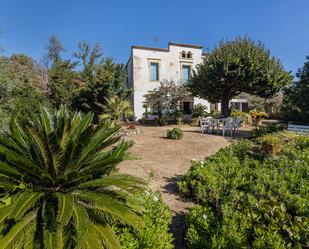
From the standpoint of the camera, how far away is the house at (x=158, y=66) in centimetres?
2148

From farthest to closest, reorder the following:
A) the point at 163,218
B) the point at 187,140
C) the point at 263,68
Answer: the point at 263,68 < the point at 187,140 < the point at 163,218

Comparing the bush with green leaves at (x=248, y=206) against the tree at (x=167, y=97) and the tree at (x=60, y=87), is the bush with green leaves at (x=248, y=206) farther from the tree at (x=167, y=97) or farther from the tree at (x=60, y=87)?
the tree at (x=60, y=87)

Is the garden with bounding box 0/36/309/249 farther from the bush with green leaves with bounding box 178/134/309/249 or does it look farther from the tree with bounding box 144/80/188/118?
the tree with bounding box 144/80/188/118

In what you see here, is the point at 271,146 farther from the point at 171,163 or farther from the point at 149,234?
the point at 149,234

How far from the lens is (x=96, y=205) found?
2.66 m

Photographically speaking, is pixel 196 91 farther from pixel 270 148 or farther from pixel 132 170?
pixel 132 170

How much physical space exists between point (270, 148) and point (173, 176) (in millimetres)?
3458

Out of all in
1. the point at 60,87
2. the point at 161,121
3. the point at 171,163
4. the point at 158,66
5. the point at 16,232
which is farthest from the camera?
the point at 158,66

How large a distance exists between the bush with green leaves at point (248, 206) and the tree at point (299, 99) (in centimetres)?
749

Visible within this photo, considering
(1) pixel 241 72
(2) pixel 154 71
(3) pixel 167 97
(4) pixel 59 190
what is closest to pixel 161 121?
(3) pixel 167 97

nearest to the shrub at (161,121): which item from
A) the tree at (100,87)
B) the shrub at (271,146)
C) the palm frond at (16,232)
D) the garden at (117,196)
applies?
the tree at (100,87)

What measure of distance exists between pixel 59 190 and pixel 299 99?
1304 cm

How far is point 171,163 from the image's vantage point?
7484 mm

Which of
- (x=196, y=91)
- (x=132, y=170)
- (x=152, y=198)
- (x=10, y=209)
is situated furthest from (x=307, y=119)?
Answer: (x=10, y=209)
